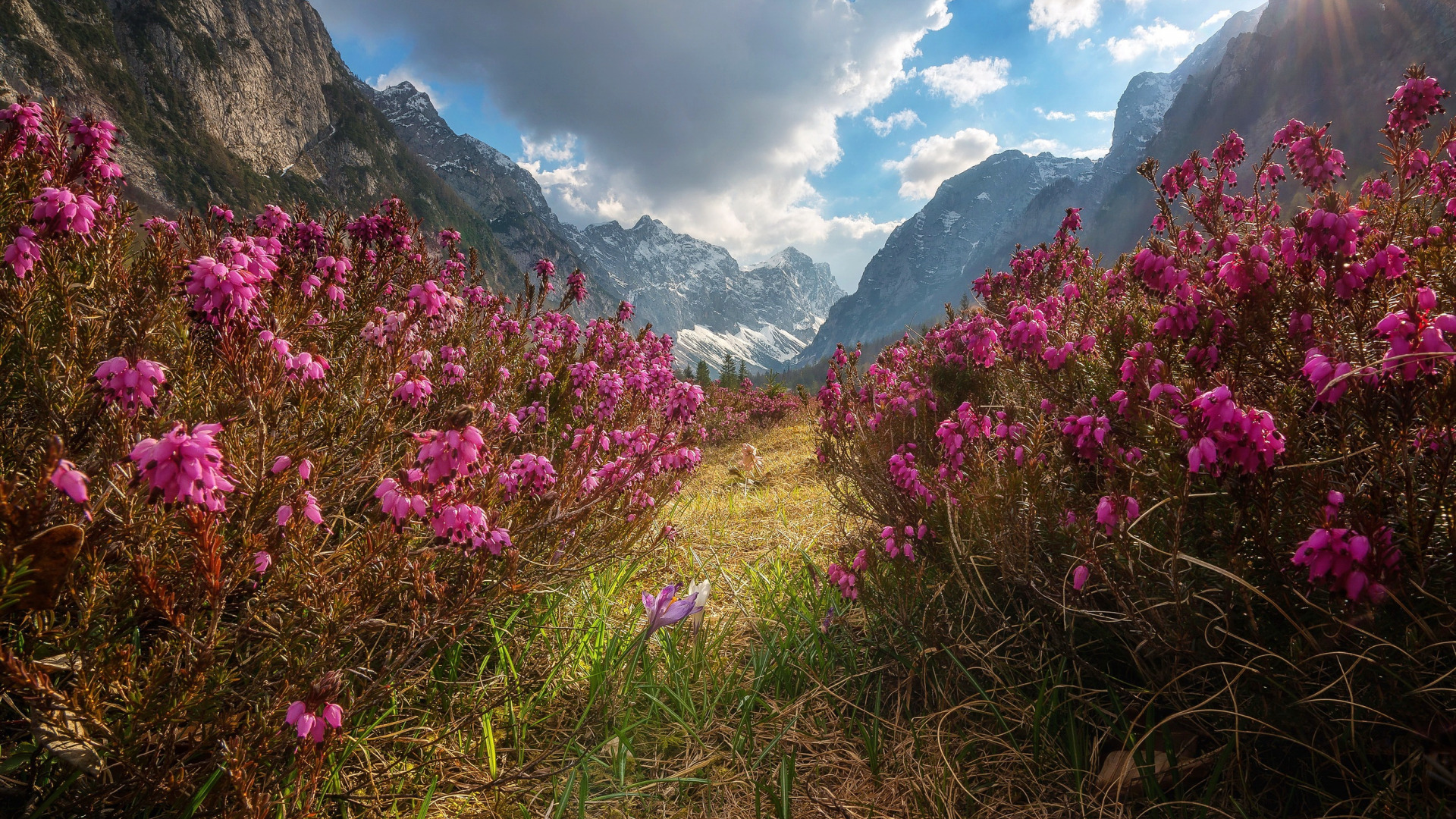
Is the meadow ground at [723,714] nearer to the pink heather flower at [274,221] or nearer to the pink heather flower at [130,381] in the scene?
the pink heather flower at [130,381]

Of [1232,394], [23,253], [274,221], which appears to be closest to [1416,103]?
[1232,394]

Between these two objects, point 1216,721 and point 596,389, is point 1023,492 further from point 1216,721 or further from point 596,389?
point 596,389

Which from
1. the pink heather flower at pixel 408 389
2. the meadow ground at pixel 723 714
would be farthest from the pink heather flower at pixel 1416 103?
the pink heather flower at pixel 408 389

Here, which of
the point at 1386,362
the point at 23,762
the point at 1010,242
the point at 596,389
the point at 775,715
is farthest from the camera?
the point at 1010,242

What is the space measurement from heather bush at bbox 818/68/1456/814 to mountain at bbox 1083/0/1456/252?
64257 millimetres

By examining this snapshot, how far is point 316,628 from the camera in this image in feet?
5.67

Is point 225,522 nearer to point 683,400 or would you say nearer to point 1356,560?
point 683,400

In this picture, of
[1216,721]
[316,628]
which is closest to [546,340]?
[316,628]

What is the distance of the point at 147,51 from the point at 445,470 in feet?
377

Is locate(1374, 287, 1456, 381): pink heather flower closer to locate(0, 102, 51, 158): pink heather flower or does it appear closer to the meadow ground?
the meadow ground

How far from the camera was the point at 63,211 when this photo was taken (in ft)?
6.29

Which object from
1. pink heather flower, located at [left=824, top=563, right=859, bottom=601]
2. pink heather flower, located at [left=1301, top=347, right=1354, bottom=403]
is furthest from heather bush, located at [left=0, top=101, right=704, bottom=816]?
pink heather flower, located at [left=1301, top=347, right=1354, bottom=403]

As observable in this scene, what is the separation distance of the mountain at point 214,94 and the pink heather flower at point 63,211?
57.5 metres

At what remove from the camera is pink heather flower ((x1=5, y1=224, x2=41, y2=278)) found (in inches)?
68.6
